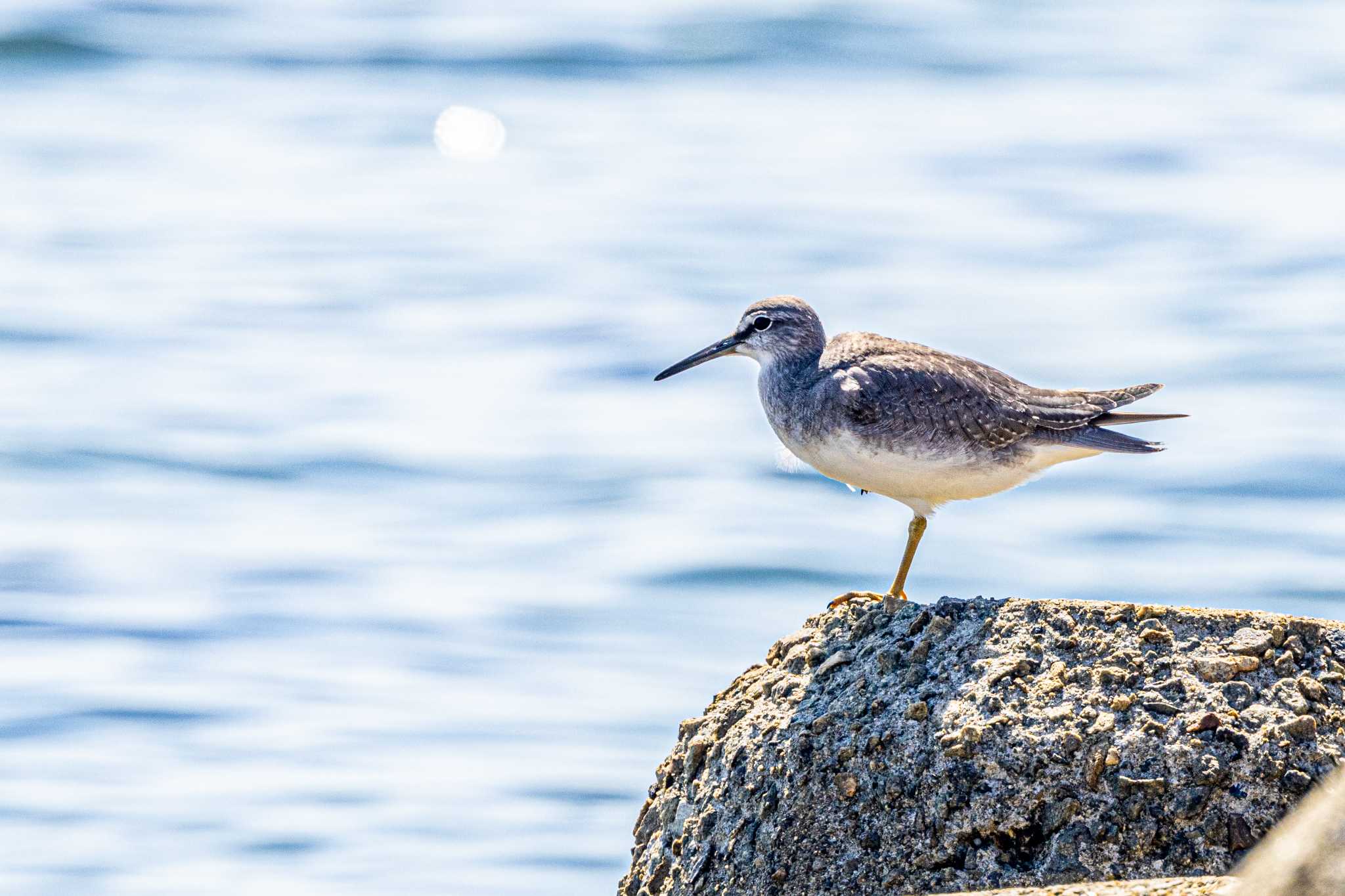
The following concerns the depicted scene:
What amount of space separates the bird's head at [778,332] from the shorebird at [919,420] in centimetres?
1

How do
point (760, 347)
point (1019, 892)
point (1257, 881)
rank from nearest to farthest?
point (1257, 881), point (1019, 892), point (760, 347)

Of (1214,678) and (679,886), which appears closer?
(1214,678)

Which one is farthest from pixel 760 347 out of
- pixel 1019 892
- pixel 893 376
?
pixel 1019 892

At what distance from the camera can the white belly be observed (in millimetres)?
7980

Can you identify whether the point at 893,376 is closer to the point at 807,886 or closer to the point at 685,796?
the point at 685,796

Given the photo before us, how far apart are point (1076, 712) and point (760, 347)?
13.0 ft

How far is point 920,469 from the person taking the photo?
7984mm

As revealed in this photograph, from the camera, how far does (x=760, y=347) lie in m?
8.98

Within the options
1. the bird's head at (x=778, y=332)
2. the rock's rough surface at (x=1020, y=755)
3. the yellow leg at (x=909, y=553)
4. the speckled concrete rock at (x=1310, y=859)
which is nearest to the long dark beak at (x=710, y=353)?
the bird's head at (x=778, y=332)

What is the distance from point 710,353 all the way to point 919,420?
1766mm

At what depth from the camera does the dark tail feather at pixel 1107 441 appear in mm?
8391

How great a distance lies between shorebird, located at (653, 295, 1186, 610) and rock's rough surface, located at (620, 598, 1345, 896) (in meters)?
1.89

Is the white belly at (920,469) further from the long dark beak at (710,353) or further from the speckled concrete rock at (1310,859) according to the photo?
the speckled concrete rock at (1310,859)

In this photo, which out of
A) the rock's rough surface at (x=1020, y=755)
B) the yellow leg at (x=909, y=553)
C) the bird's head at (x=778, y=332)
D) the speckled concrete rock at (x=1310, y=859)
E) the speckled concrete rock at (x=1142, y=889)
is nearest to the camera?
the speckled concrete rock at (x=1310, y=859)
